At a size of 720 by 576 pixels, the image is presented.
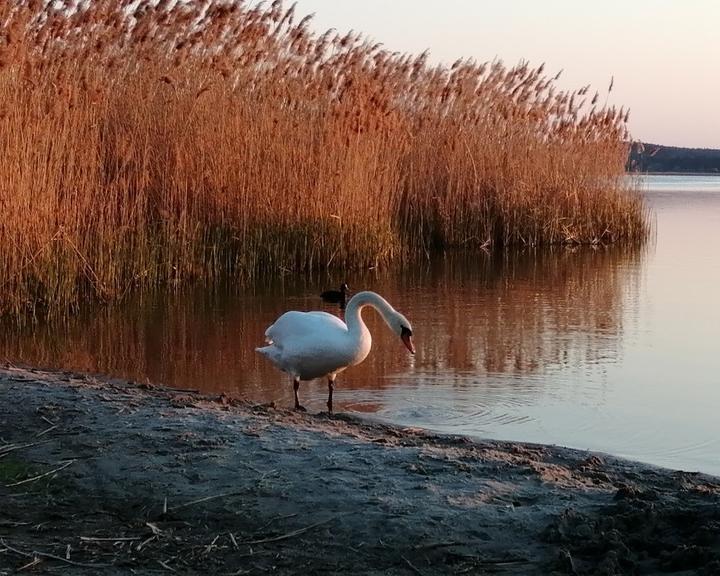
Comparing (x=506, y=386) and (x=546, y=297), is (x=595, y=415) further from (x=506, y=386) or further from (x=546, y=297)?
(x=546, y=297)

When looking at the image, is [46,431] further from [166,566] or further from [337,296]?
[337,296]

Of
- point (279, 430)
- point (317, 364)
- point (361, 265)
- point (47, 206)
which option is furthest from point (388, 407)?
point (361, 265)

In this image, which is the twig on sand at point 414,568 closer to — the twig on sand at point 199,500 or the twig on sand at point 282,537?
the twig on sand at point 282,537

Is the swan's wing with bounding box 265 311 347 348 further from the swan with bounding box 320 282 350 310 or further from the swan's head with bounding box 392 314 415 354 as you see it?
the swan with bounding box 320 282 350 310

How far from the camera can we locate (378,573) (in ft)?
11.2

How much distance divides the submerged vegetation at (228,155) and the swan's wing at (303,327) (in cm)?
Result: 331

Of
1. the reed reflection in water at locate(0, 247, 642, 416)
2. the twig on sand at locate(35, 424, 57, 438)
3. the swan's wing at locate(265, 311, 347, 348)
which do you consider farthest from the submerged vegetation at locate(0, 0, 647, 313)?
the twig on sand at locate(35, 424, 57, 438)

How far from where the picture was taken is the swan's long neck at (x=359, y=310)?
22.5 ft

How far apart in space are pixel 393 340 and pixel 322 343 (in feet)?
8.41

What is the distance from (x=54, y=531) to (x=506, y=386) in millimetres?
4132

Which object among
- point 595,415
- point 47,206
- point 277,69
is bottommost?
point 595,415

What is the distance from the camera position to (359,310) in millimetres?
6898

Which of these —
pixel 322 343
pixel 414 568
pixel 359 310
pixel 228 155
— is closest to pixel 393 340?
pixel 359 310

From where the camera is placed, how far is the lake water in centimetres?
650
